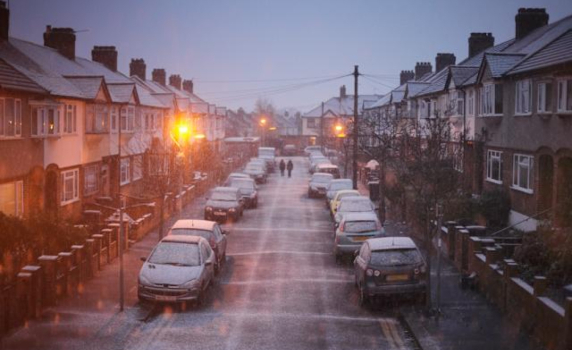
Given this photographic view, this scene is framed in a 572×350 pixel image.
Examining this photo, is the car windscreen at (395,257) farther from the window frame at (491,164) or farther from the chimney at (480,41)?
the chimney at (480,41)

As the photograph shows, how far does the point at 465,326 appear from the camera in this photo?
1470 centimetres

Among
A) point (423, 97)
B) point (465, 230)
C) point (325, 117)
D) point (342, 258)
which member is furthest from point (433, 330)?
point (325, 117)

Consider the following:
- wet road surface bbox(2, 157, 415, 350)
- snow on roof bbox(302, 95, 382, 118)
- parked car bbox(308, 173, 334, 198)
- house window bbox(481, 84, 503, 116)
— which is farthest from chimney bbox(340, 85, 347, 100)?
wet road surface bbox(2, 157, 415, 350)

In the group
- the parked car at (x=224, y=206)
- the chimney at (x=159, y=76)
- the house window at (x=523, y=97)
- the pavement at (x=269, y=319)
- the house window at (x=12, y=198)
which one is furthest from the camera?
the chimney at (x=159, y=76)

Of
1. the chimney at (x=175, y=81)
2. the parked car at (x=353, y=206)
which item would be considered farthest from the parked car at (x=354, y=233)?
the chimney at (x=175, y=81)

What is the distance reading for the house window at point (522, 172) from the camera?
2486 cm

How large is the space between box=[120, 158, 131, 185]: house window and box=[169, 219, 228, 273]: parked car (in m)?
14.7

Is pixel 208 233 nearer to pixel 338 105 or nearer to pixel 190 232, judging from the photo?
pixel 190 232

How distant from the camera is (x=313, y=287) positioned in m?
19.5

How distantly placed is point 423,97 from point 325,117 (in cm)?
6801

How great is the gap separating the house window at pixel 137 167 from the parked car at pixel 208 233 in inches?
638

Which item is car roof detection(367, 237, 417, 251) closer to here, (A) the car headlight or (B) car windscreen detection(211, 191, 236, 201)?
(A) the car headlight

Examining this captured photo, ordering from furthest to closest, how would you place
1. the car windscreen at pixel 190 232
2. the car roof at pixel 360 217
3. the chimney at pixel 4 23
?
the chimney at pixel 4 23, the car roof at pixel 360 217, the car windscreen at pixel 190 232

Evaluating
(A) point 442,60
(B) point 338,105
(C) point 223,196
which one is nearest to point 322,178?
(C) point 223,196
